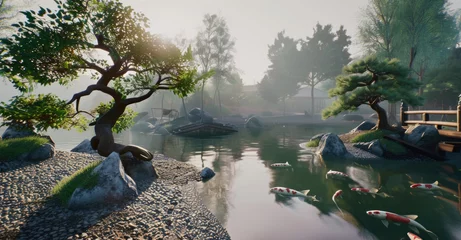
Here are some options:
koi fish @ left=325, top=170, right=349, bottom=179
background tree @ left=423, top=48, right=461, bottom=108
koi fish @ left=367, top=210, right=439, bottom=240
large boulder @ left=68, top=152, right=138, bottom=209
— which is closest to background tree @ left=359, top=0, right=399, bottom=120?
background tree @ left=423, top=48, right=461, bottom=108

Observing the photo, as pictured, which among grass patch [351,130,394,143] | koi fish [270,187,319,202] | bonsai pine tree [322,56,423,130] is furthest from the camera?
grass patch [351,130,394,143]

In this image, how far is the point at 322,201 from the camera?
695 centimetres

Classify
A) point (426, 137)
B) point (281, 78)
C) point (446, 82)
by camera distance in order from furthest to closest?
1. point (281, 78)
2. point (446, 82)
3. point (426, 137)

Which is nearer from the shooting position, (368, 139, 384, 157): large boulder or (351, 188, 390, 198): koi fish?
(351, 188, 390, 198): koi fish

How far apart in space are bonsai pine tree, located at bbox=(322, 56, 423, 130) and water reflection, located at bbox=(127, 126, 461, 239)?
4724 millimetres

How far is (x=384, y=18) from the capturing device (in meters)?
26.1

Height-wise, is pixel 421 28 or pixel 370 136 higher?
pixel 421 28

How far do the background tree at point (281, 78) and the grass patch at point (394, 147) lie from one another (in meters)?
33.5

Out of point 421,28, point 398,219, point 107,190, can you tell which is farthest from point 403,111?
point 107,190

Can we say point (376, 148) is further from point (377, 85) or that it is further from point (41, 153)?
point (41, 153)

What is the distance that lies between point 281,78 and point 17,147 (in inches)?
1705

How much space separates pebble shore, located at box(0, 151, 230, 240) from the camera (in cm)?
440

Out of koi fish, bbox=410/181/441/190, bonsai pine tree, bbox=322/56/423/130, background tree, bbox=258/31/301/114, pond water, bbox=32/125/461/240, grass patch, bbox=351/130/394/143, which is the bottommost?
pond water, bbox=32/125/461/240

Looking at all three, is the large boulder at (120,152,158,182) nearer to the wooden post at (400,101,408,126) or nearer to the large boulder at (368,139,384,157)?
the large boulder at (368,139,384,157)
